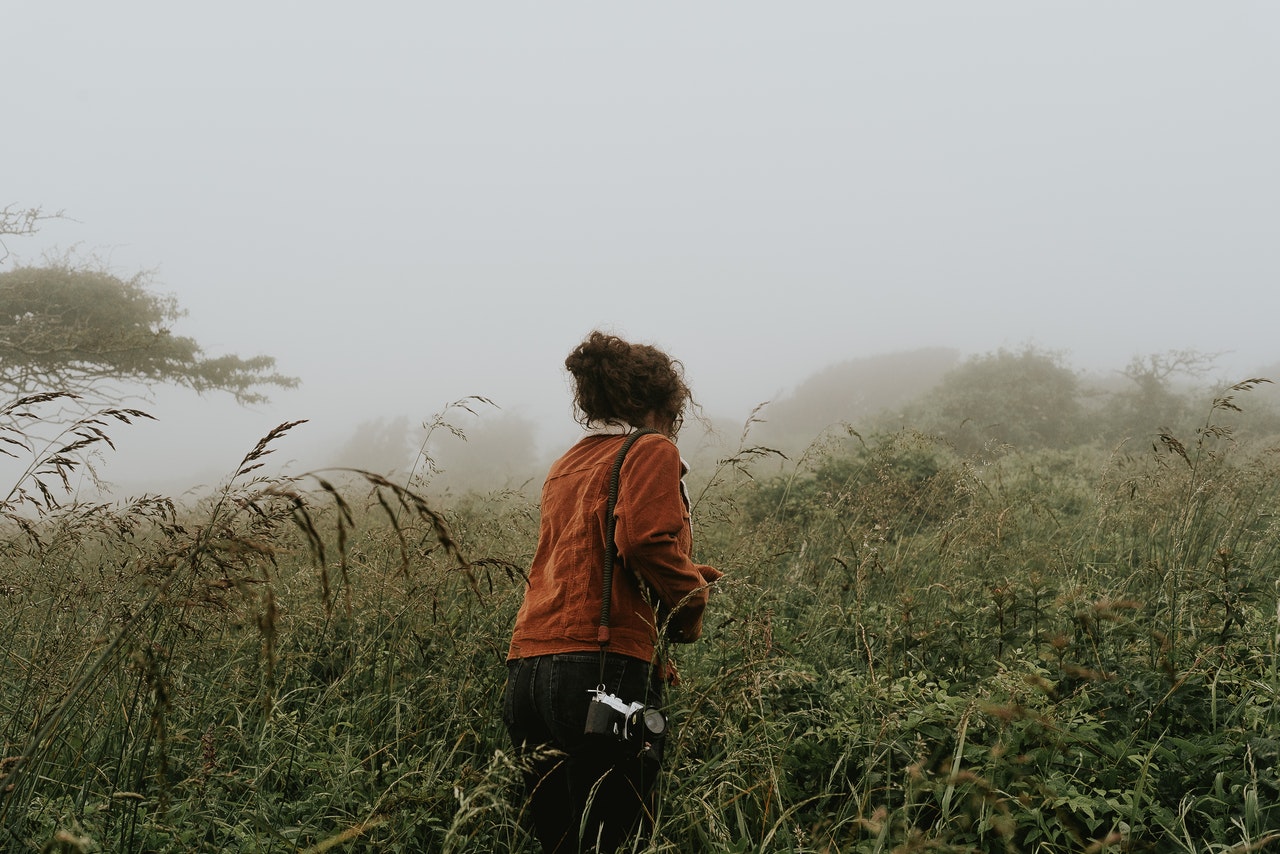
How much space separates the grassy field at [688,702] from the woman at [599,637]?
0.13 metres

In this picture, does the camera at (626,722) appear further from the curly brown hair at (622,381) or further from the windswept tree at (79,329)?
the windswept tree at (79,329)

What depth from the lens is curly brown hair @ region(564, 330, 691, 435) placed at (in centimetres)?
256

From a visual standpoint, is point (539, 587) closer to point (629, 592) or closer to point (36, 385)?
point (629, 592)

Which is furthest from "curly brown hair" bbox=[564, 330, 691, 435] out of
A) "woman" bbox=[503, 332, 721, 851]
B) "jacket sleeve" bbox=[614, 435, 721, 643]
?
"jacket sleeve" bbox=[614, 435, 721, 643]

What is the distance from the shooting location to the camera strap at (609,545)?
2.16 m

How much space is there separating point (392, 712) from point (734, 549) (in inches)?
90.9

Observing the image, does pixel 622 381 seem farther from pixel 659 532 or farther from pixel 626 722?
pixel 626 722

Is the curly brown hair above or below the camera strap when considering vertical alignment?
above

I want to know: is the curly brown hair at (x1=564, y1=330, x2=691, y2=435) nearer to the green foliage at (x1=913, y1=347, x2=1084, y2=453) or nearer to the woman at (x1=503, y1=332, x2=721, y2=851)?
the woman at (x1=503, y1=332, x2=721, y2=851)

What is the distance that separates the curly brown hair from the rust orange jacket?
247mm

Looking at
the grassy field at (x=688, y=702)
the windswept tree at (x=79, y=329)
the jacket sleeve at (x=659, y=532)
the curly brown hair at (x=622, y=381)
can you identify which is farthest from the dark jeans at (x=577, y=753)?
the windswept tree at (x=79, y=329)

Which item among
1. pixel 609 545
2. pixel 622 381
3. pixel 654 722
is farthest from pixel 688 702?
pixel 622 381

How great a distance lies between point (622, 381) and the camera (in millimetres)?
2539

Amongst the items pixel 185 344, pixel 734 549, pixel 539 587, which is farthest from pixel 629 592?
pixel 185 344
